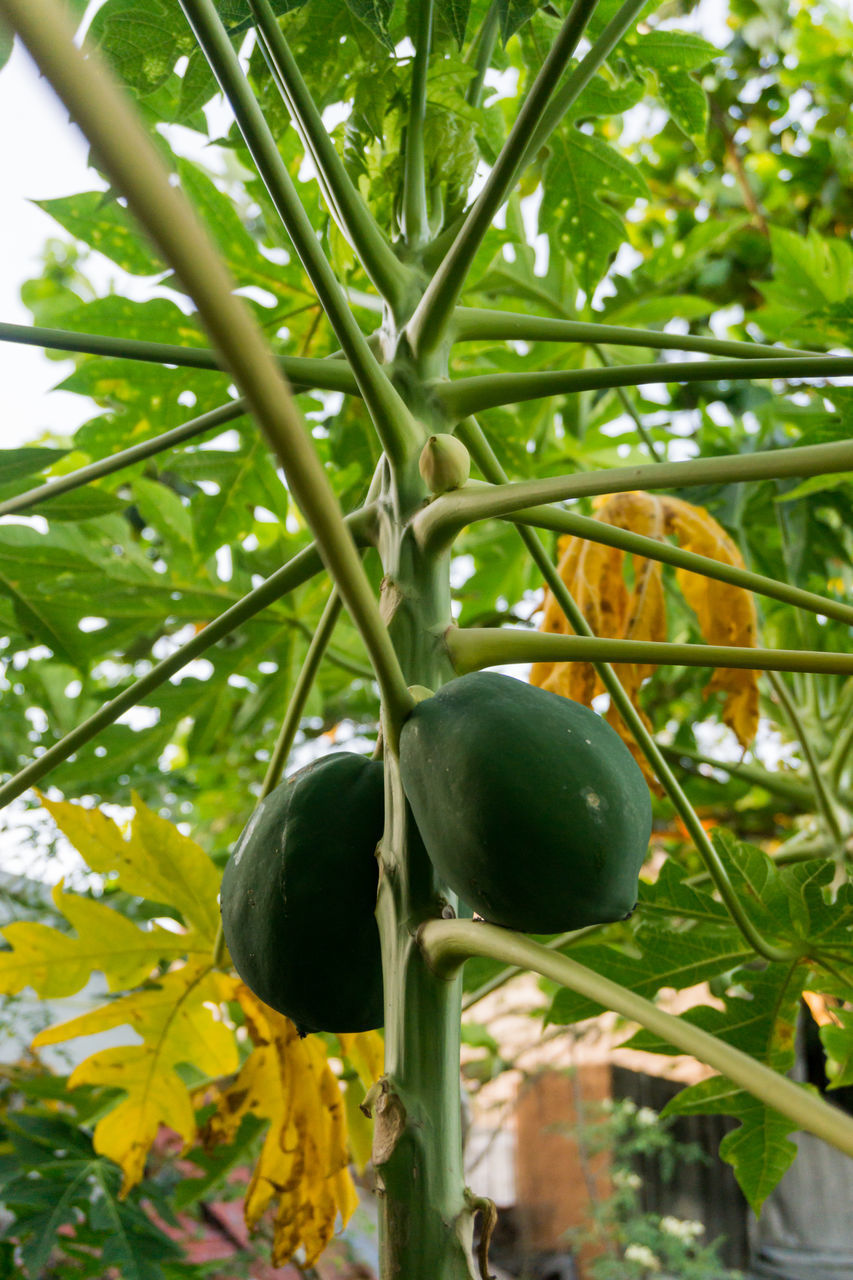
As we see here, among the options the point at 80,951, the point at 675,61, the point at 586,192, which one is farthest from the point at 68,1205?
the point at 675,61

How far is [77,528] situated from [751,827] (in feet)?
6.29

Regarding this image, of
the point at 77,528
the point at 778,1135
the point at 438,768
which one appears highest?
the point at 77,528

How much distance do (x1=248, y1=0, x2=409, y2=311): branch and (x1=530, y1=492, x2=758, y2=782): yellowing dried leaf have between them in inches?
17.1

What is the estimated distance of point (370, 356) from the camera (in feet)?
2.34

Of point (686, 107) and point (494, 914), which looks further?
point (686, 107)

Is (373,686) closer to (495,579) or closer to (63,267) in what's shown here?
(495,579)

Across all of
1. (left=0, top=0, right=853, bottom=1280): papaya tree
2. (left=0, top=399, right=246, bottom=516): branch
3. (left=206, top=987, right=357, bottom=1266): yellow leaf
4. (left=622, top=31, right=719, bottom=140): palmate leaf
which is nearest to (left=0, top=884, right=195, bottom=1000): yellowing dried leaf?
(left=0, top=0, right=853, bottom=1280): papaya tree

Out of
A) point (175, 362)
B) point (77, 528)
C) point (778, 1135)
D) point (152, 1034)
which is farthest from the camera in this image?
point (77, 528)

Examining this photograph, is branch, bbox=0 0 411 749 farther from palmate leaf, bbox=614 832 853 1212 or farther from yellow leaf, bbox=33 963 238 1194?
yellow leaf, bbox=33 963 238 1194

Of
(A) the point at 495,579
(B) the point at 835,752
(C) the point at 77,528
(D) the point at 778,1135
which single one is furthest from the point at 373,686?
(D) the point at 778,1135

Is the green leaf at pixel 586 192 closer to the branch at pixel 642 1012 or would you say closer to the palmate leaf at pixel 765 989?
the palmate leaf at pixel 765 989

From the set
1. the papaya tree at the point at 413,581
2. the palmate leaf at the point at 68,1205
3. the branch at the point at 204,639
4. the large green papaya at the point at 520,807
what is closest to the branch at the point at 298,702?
the papaya tree at the point at 413,581

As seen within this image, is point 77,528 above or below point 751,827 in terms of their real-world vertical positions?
above

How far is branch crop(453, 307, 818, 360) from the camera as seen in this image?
3.15ft
